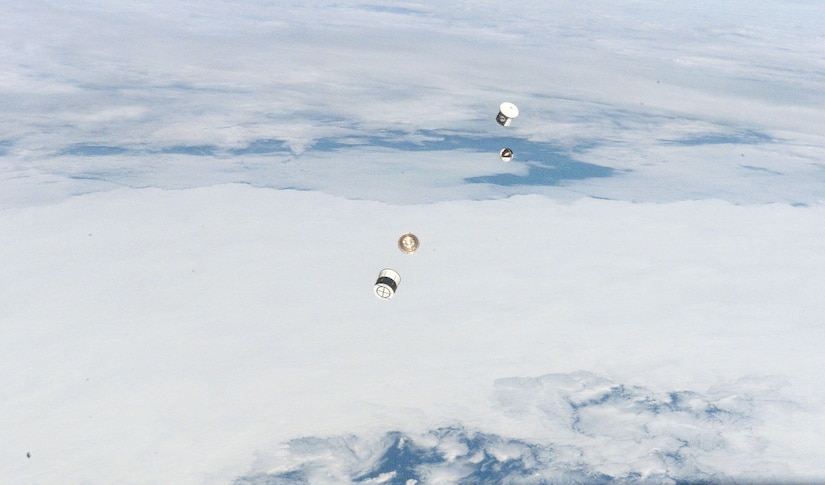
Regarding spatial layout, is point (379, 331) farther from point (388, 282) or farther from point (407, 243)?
point (388, 282)

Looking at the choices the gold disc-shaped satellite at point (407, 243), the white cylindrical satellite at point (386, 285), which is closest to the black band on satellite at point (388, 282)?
the white cylindrical satellite at point (386, 285)

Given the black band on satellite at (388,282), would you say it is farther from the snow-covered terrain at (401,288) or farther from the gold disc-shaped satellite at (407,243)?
the snow-covered terrain at (401,288)

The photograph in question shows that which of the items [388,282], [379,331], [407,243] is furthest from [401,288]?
[388,282]

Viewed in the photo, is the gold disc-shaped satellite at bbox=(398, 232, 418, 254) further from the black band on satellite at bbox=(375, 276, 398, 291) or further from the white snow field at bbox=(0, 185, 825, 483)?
the white snow field at bbox=(0, 185, 825, 483)

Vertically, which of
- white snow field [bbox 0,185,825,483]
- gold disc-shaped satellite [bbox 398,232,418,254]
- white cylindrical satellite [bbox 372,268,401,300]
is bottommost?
white snow field [bbox 0,185,825,483]

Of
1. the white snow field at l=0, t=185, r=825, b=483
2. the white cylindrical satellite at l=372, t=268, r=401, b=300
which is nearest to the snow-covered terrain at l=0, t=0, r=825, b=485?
the white snow field at l=0, t=185, r=825, b=483

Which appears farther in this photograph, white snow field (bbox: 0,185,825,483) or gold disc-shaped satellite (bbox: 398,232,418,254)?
gold disc-shaped satellite (bbox: 398,232,418,254)

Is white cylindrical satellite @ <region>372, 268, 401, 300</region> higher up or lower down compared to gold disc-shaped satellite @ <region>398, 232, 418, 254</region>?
lower down

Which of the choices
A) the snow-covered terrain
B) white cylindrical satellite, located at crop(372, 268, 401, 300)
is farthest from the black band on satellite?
the snow-covered terrain

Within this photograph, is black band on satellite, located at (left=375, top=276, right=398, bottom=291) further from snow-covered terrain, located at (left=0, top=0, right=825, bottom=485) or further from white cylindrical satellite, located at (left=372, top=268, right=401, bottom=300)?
snow-covered terrain, located at (left=0, top=0, right=825, bottom=485)
